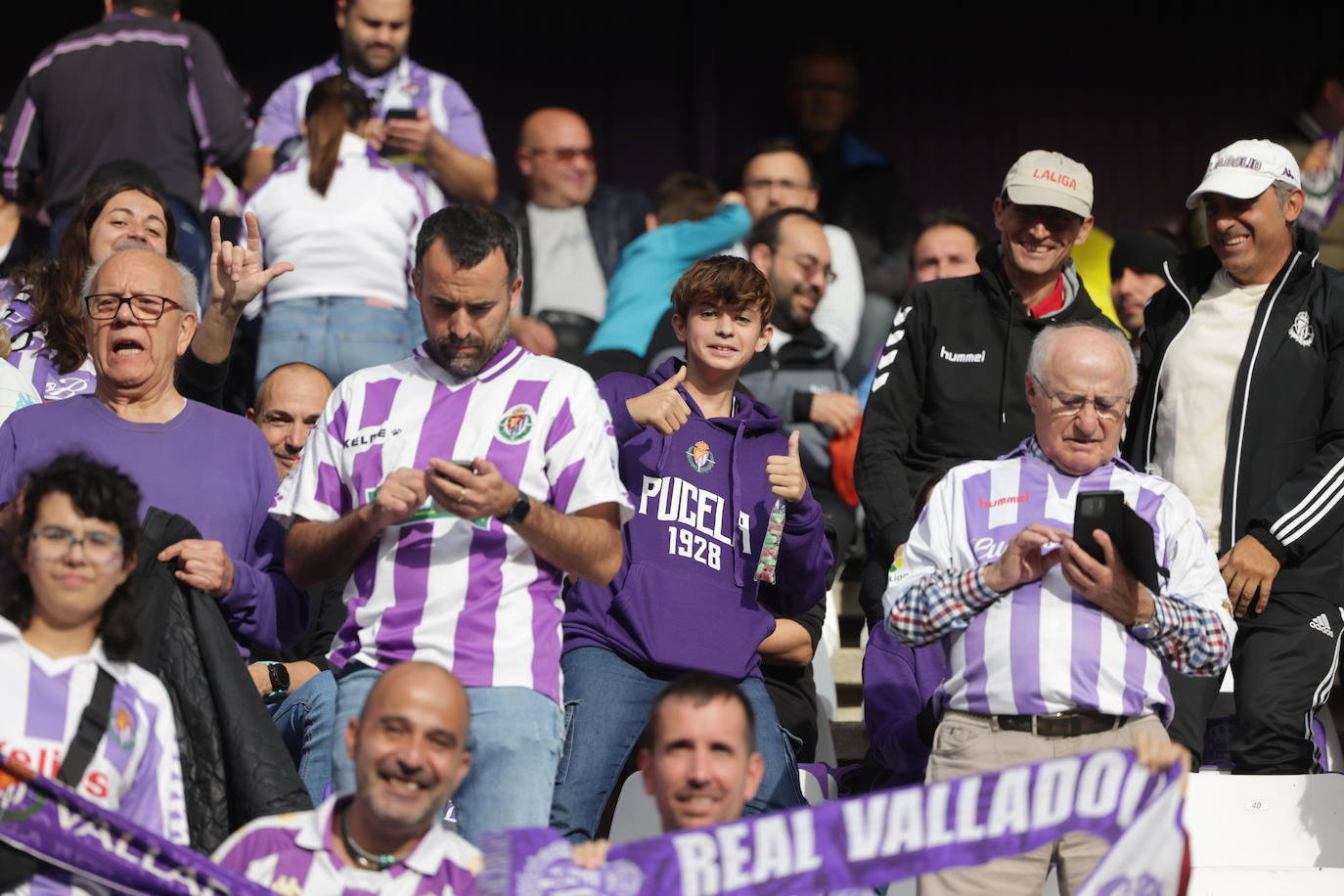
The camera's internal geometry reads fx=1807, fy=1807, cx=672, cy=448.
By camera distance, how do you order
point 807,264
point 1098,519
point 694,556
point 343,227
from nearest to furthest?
point 1098,519 < point 694,556 < point 343,227 < point 807,264

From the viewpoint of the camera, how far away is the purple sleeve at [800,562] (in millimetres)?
4555

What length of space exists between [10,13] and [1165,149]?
21.1ft

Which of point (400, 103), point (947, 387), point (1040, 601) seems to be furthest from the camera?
point (400, 103)

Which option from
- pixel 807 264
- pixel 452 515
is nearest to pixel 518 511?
pixel 452 515

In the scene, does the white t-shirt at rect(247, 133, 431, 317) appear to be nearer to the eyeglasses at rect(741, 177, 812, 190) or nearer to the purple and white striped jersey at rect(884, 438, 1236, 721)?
the eyeglasses at rect(741, 177, 812, 190)

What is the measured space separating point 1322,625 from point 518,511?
254 cm

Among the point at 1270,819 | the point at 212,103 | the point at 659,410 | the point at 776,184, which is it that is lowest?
the point at 1270,819

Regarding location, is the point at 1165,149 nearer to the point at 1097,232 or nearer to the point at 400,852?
the point at 1097,232

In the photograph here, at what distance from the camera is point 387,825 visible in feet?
10.9

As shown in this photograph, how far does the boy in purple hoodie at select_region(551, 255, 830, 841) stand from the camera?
438 centimetres

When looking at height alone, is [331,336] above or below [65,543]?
above

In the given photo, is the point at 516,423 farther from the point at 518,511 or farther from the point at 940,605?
the point at 940,605

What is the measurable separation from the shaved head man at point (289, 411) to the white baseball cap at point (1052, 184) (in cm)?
215

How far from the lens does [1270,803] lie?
469 cm
